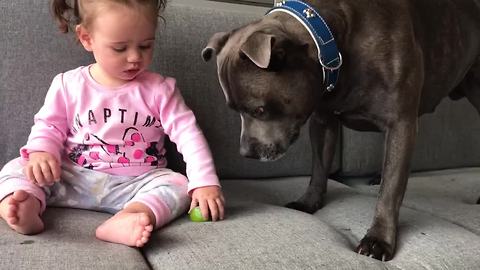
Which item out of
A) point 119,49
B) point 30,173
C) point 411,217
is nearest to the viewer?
point 30,173

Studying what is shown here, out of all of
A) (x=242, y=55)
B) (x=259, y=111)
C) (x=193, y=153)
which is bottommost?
(x=193, y=153)

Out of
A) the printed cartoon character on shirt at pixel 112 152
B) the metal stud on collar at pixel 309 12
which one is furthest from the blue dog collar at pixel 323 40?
the printed cartoon character on shirt at pixel 112 152

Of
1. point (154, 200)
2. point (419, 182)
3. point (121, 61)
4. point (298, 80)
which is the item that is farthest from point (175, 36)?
point (419, 182)

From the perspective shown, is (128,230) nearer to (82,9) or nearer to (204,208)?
(204,208)

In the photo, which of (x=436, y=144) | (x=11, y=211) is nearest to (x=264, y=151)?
(x=11, y=211)

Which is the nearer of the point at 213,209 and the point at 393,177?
the point at 213,209

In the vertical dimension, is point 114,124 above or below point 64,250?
above

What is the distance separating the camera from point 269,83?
127 centimetres

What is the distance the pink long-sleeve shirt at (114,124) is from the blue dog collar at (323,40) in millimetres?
352

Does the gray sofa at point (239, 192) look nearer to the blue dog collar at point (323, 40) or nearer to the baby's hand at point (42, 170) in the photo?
the baby's hand at point (42, 170)

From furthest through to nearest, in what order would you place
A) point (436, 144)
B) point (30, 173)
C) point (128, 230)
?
point (436, 144)
point (30, 173)
point (128, 230)

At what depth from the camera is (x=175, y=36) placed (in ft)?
5.55

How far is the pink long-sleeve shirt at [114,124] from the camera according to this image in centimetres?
134

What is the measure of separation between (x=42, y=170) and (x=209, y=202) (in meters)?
0.38
